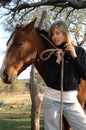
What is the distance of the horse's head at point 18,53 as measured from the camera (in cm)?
394

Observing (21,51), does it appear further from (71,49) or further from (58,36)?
(71,49)

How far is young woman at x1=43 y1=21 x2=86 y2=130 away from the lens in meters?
3.82

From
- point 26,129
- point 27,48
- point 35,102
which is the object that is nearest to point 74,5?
Answer: point 35,102

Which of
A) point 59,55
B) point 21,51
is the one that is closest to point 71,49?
point 59,55

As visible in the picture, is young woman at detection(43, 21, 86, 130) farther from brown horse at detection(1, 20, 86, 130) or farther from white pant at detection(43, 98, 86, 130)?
brown horse at detection(1, 20, 86, 130)

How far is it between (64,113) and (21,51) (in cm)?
78

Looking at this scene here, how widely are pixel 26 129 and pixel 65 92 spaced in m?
12.5

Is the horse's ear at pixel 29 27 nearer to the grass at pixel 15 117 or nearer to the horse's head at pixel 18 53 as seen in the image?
the horse's head at pixel 18 53

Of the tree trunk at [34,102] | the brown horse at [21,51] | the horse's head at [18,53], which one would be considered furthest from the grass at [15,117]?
the horse's head at [18,53]

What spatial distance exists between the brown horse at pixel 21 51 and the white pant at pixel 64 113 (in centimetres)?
49

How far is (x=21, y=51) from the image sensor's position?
406 centimetres

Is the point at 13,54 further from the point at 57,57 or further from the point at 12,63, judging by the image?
the point at 57,57

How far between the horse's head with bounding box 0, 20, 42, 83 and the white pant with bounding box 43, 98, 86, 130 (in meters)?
0.49

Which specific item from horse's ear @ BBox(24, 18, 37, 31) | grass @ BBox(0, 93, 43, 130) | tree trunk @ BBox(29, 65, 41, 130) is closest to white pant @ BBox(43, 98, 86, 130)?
horse's ear @ BBox(24, 18, 37, 31)
